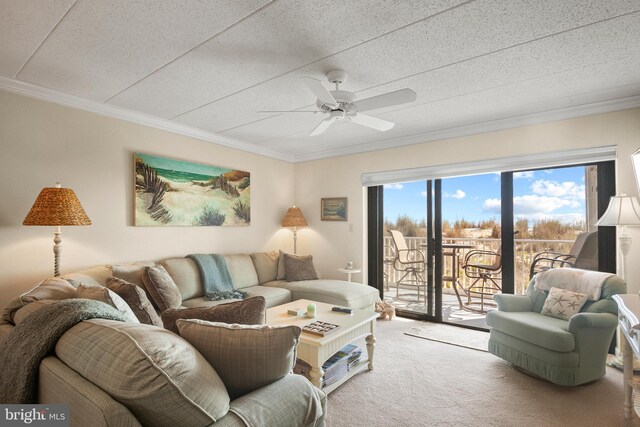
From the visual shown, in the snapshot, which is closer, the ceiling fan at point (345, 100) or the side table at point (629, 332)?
the side table at point (629, 332)

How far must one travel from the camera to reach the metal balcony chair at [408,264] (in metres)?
4.39

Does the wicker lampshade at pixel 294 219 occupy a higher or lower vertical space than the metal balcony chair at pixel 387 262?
higher

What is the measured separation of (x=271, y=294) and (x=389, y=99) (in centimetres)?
247

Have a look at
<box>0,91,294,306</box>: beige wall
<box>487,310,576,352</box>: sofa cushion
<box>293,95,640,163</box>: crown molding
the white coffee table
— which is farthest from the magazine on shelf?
<box>293,95,640,163</box>: crown molding

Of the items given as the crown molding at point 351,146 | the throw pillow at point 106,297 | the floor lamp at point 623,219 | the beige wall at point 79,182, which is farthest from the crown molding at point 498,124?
the throw pillow at point 106,297

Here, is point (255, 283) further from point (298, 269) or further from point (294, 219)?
point (294, 219)

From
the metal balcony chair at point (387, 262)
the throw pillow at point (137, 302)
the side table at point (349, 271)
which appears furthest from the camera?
the metal balcony chair at point (387, 262)

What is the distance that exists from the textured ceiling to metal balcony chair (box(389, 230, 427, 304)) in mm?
1903

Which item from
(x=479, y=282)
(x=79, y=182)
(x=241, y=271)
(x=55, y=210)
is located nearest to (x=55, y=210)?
(x=55, y=210)

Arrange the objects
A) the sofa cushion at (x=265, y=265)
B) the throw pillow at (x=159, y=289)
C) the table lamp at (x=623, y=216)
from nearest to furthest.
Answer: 1. the table lamp at (x=623, y=216)
2. the throw pillow at (x=159, y=289)
3. the sofa cushion at (x=265, y=265)

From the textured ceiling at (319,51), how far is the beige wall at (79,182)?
0.98 ft

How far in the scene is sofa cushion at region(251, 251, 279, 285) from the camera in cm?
428

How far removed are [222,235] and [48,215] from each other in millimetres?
2014

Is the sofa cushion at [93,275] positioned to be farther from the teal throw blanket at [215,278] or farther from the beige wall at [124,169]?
the teal throw blanket at [215,278]
